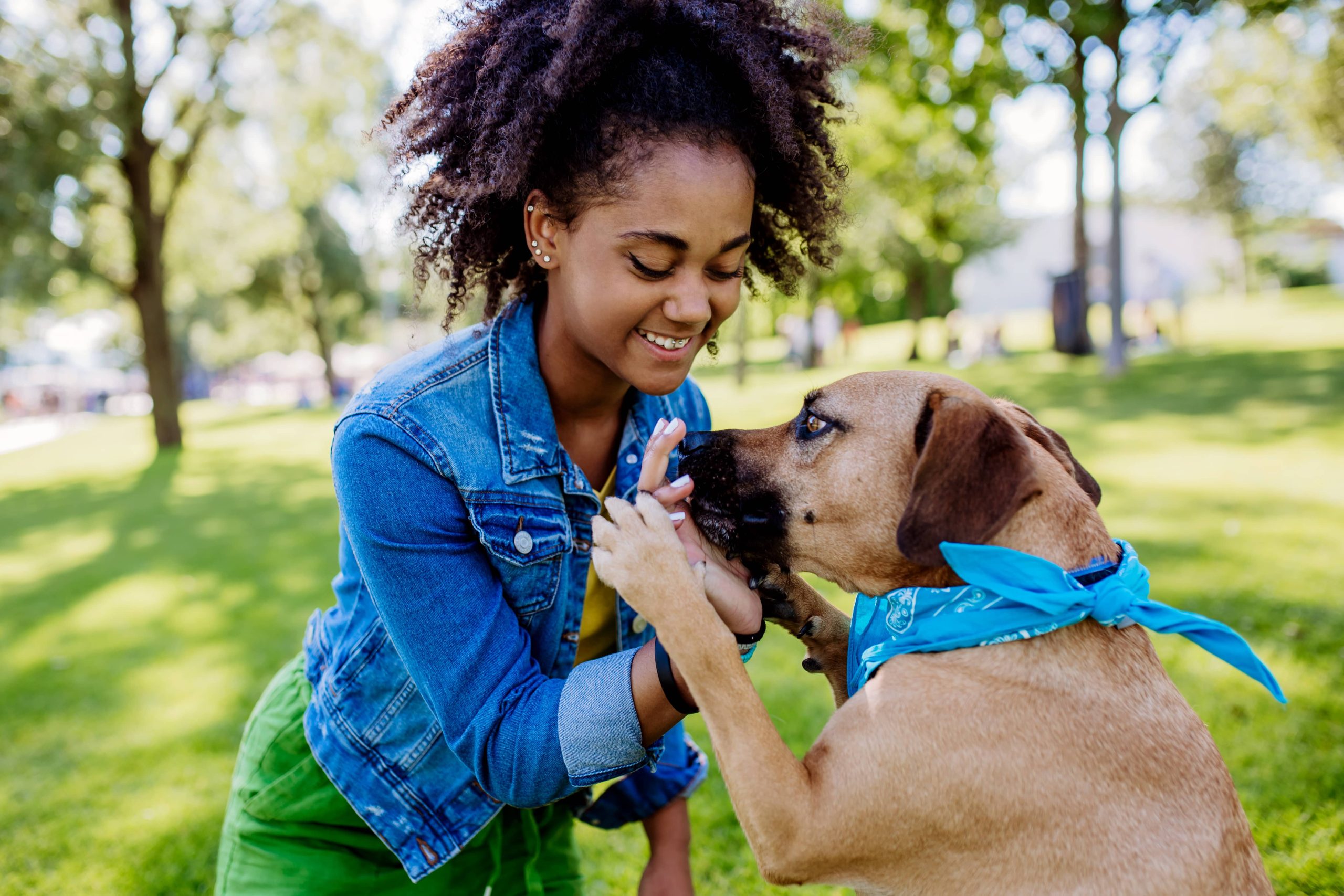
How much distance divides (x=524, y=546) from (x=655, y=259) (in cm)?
86

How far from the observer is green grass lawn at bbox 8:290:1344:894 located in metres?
3.78

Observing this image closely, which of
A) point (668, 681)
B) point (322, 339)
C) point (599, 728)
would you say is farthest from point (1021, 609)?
point (322, 339)

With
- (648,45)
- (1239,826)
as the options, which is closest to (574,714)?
(1239,826)

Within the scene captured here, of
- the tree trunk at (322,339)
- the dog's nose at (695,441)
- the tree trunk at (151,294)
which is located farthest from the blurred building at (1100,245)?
the dog's nose at (695,441)

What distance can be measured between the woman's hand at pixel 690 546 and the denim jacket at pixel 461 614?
276 millimetres

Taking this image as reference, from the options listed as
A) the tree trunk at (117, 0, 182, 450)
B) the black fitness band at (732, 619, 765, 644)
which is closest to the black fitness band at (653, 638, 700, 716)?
the black fitness band at (732, 619, 765, 644)

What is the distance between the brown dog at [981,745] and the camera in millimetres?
2043

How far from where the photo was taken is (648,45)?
8.26ft

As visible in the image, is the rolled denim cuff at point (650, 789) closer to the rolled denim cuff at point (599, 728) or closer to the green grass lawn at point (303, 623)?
the green grass lawn at point (303, 623)

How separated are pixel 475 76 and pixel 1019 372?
18.8 m

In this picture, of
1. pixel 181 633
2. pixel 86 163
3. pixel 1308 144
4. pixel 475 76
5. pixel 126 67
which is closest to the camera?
pixel 475 76

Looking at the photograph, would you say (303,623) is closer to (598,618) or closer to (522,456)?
(598,618)

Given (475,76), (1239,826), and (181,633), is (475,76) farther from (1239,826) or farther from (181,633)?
(181,633)

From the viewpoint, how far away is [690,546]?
2561 mm
